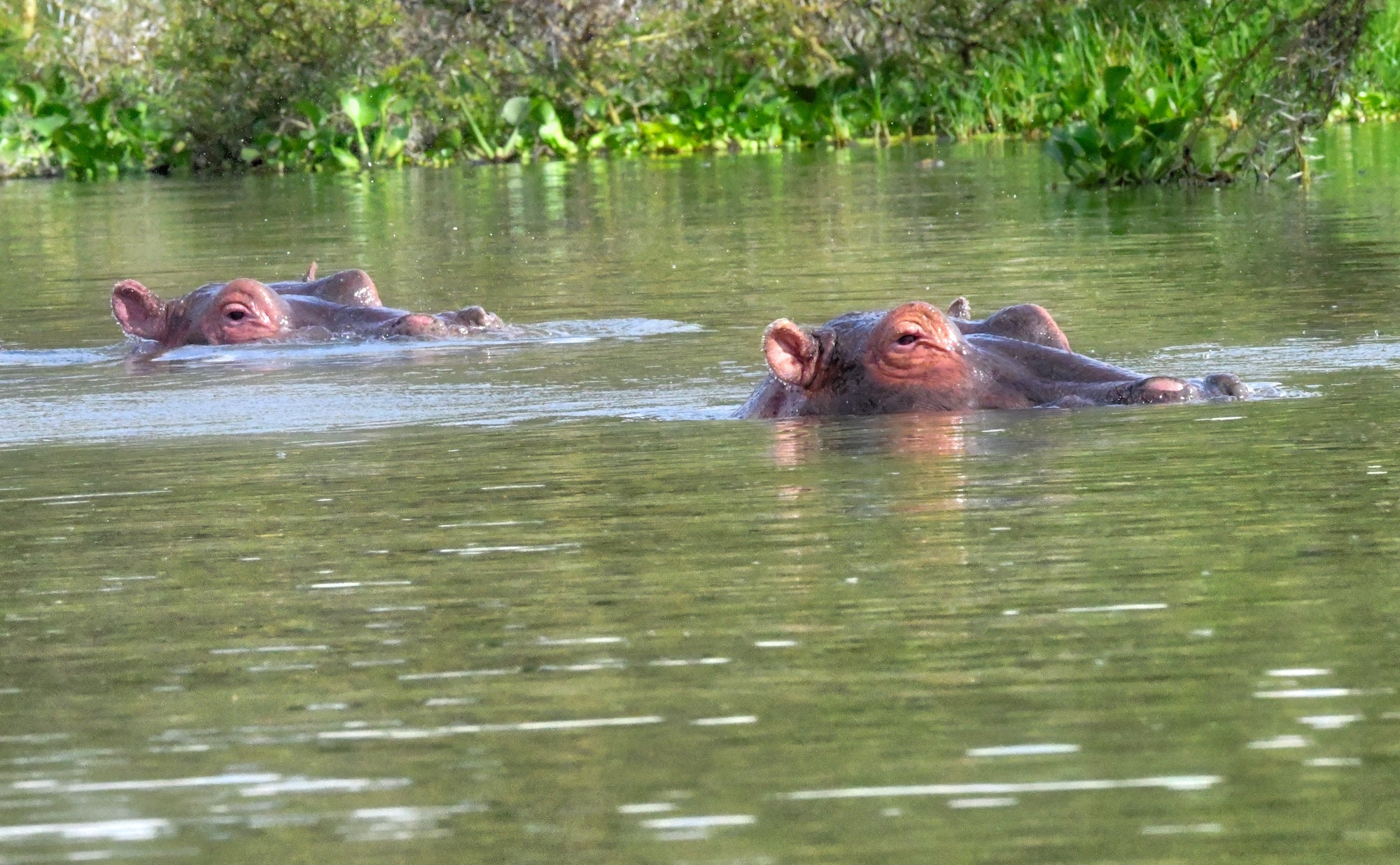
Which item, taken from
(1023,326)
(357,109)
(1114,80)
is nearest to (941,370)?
(1023,326)

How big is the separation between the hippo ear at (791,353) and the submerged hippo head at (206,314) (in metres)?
4.10

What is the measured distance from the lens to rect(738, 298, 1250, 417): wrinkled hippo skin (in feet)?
21.0

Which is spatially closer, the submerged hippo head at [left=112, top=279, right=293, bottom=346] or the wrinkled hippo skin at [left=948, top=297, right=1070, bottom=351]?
the wrinkled hippo skin at [left=948, top=297, right=1070, bottom=351]

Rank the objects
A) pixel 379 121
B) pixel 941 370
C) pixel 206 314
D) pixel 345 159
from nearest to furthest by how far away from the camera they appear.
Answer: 1. pixel 941 370
2. pixel 206 314
3. pixel 345 159
4. pixel 379 121

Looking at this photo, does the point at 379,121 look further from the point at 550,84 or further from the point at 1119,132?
the point at 1119,132

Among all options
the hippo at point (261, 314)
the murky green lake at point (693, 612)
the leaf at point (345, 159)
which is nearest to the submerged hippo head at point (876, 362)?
the murky green lake at point (693, 612)

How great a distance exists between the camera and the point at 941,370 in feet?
21.6

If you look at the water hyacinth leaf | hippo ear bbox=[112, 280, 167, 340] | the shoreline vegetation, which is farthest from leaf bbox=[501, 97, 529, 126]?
hippo ear bbox=[112, 280, 167, 340]

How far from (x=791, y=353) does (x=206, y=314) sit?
14.5 feet

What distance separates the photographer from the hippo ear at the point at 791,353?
661cm

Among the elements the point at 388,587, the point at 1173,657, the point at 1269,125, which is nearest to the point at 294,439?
the point at 388,587

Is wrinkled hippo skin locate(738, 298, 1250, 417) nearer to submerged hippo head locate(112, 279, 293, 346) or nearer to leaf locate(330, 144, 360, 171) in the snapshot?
submerged hippo head locate(112, 279, 293, 346)

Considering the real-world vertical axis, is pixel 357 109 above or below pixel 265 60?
below

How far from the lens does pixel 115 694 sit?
352cm
